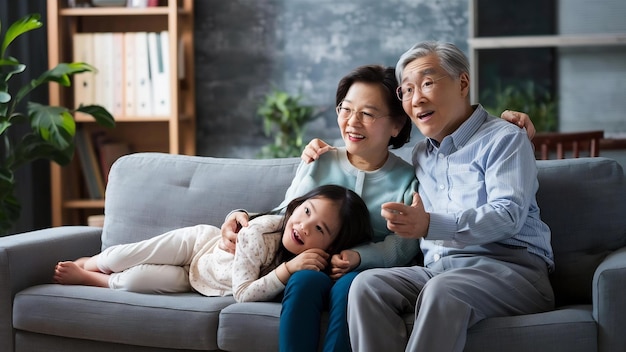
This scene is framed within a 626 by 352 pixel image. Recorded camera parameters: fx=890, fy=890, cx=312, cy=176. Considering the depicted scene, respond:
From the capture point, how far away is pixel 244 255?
2.50 metres

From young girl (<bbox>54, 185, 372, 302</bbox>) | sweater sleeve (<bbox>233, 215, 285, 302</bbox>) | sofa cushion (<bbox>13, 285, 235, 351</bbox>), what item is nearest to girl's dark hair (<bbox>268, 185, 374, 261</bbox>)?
young girl (<bbox>54, 185, 372, 302</bbox>)

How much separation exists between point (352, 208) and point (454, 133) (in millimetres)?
350

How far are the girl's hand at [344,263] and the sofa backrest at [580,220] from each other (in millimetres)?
576

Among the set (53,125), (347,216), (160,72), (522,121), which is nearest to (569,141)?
(522,121)

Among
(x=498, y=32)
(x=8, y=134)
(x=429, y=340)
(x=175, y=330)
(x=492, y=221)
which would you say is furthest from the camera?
(x=498, y=32)

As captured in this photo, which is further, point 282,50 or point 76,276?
point 282,50

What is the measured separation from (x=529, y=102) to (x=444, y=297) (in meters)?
2.71

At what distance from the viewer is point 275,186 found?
2871mm

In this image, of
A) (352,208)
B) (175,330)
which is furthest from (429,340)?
(175,330)

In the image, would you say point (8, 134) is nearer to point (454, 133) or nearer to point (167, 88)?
point (167, 88)

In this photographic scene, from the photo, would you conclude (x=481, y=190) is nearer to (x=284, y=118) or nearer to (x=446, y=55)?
(x=446, y=55)

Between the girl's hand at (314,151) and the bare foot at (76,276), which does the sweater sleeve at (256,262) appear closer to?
the girl's hand at (314,151)

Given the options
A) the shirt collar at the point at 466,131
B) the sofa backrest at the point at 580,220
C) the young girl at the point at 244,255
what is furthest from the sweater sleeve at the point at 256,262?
the sofa backrest at the point at 580,220

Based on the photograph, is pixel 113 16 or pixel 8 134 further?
pixel 113 16
